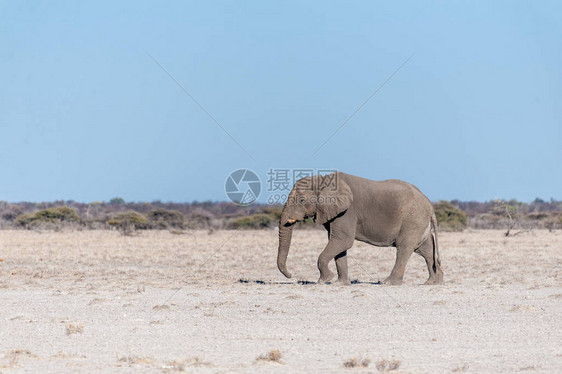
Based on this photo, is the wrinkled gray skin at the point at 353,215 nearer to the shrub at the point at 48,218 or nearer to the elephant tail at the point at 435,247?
the elephant tail at the point at 435,247

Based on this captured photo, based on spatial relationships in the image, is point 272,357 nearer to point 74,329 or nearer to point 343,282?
point 74,329

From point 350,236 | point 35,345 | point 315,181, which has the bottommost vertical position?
point 35,345

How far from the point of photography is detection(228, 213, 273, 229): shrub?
2156 inches

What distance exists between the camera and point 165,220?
2174 inches

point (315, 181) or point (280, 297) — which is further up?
point (315, 181)

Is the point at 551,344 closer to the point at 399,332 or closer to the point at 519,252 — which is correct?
the point at 399,332

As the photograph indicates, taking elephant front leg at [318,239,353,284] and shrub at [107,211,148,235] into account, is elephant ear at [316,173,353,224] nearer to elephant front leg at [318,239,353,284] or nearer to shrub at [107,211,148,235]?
elephant front leg at [318,239,353,284]

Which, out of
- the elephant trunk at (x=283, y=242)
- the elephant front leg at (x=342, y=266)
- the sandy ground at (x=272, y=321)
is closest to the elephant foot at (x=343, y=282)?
the elephant front leg at (x=342, y=266)

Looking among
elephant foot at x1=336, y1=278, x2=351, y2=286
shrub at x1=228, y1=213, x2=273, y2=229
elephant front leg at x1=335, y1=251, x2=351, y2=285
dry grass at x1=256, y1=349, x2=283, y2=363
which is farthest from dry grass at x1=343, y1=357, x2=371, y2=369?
shrub at x1=228, y1=213, x2=273, y2=229

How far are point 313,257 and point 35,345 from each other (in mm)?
18122

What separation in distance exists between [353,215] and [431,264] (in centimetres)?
209

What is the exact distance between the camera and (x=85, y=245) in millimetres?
33062

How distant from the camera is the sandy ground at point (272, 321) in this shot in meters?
8.95

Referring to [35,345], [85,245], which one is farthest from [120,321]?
[85,245]
